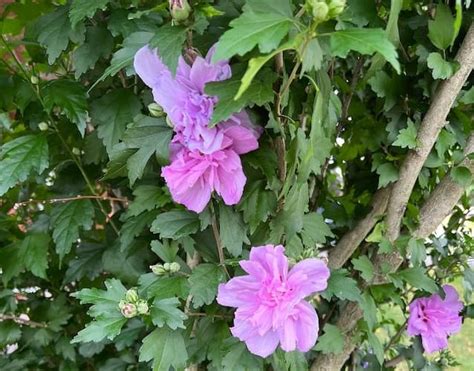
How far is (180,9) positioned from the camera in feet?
2.11

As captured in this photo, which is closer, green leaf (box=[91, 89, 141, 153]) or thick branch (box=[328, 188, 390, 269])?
green leaf (box=[91, 89, 141, 153])

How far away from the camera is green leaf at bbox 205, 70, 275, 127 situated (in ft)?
1.94

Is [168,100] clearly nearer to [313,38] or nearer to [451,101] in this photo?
[313,38]

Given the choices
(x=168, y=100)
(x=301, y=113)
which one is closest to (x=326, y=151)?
(x=301, y=113)

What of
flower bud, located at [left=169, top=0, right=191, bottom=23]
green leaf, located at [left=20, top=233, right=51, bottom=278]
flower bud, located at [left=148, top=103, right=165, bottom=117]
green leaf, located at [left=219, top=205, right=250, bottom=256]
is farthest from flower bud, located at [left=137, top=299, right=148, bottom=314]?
green leaf, located at [left=20, top=233, right=51, bottom=278]

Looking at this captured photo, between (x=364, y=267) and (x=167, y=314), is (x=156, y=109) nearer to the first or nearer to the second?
(x=167, y=314)

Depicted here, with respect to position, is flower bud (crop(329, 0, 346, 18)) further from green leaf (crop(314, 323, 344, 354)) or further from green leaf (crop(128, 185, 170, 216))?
green leaf (crop(314, 323, 344, 354))

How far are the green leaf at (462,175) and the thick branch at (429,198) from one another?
0.09ft

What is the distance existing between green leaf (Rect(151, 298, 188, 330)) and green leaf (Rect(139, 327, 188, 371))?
0.19ft

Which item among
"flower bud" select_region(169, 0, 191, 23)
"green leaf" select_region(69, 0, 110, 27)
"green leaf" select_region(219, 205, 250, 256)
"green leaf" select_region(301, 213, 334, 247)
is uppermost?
"flower bud" select_region(169, 0, 191, 23)

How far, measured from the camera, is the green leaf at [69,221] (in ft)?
3.46

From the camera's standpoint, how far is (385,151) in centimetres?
102

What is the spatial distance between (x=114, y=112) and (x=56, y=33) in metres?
0.15

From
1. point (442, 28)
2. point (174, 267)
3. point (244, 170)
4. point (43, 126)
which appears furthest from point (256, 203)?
point (43, 126)
